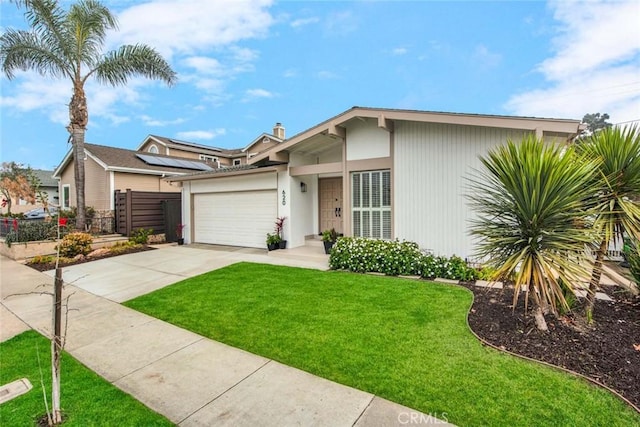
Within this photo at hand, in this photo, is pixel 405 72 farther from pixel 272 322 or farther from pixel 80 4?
pixel 272 322

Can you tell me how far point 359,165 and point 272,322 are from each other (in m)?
5.83

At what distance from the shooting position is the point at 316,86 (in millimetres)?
19844

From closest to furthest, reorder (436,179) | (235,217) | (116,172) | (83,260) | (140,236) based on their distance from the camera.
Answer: (436,179)
(83,260)
(235,217)
(140,236)
(116,172)

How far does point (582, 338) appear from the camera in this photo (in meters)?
3.87

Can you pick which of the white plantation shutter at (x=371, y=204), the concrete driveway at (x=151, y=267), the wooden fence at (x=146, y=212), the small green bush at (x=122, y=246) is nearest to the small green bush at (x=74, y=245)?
the small green bush at (x=122, y=246)

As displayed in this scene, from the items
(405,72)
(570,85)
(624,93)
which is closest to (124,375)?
(405,72)

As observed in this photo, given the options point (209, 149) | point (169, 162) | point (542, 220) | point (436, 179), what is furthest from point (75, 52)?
point (542, 220)

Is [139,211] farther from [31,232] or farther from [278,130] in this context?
[278,130]

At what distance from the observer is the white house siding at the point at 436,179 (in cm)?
753

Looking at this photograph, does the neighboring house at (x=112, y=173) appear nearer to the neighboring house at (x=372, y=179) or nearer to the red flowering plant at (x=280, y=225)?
the neighboring house at (x=372, y=179)

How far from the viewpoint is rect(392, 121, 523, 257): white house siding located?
7.53 meters

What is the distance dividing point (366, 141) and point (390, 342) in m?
6.51

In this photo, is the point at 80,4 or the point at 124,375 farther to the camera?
the point at 80,4

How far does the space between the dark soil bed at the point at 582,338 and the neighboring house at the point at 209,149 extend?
19053 millimetres
